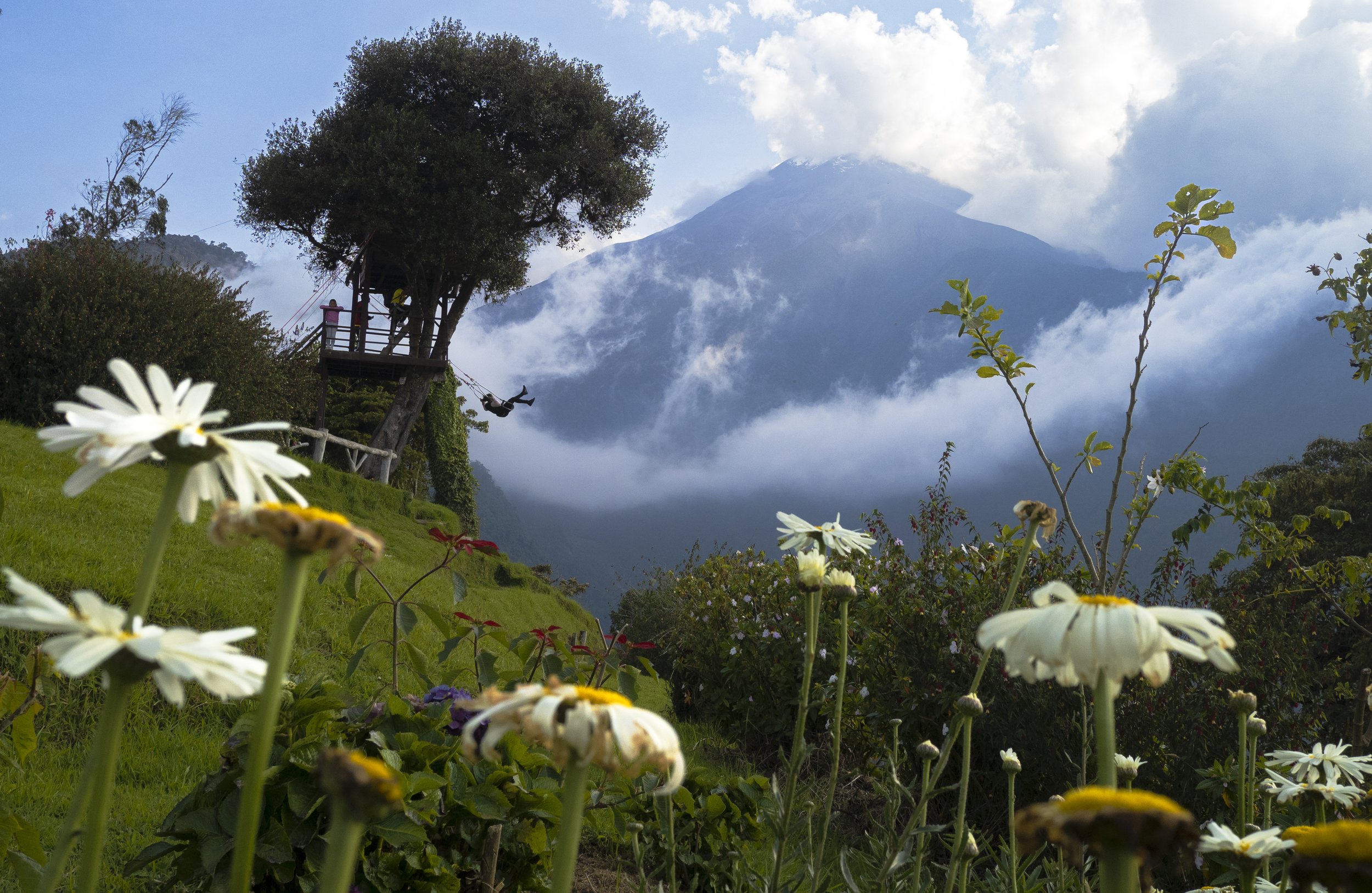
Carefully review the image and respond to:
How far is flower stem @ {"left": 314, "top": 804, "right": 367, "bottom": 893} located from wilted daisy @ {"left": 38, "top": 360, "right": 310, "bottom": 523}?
0.29 meters

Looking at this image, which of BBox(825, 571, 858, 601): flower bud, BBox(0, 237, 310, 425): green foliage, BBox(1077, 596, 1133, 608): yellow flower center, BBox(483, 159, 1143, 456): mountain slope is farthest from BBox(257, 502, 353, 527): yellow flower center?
BBox(483, 159, 1143, 456): mountain slope

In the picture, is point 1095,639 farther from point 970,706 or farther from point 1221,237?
point 1221,237

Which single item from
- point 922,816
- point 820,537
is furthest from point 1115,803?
point 820,537

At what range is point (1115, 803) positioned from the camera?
0.51 meters

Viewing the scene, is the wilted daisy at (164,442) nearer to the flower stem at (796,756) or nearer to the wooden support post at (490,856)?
the flower stem at (796,756)

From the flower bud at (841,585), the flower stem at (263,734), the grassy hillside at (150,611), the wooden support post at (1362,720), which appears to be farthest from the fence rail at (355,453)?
the flower stem at (263,734)

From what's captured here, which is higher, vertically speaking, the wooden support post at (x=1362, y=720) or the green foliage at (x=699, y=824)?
the wooden support post at (x=1362, y=720)

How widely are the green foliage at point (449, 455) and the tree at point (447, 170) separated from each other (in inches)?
28.7

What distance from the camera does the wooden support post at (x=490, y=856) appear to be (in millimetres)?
1931

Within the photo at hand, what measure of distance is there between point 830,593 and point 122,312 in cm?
993

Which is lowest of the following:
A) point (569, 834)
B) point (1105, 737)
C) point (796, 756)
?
→ point (796, 756)

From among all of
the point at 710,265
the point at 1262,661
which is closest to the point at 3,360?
the point at 1262,661

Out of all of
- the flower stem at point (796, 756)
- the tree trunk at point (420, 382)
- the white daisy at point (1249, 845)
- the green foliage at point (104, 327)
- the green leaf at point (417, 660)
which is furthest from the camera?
the tree trunk at point (420, 382)

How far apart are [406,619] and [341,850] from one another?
185 cm
